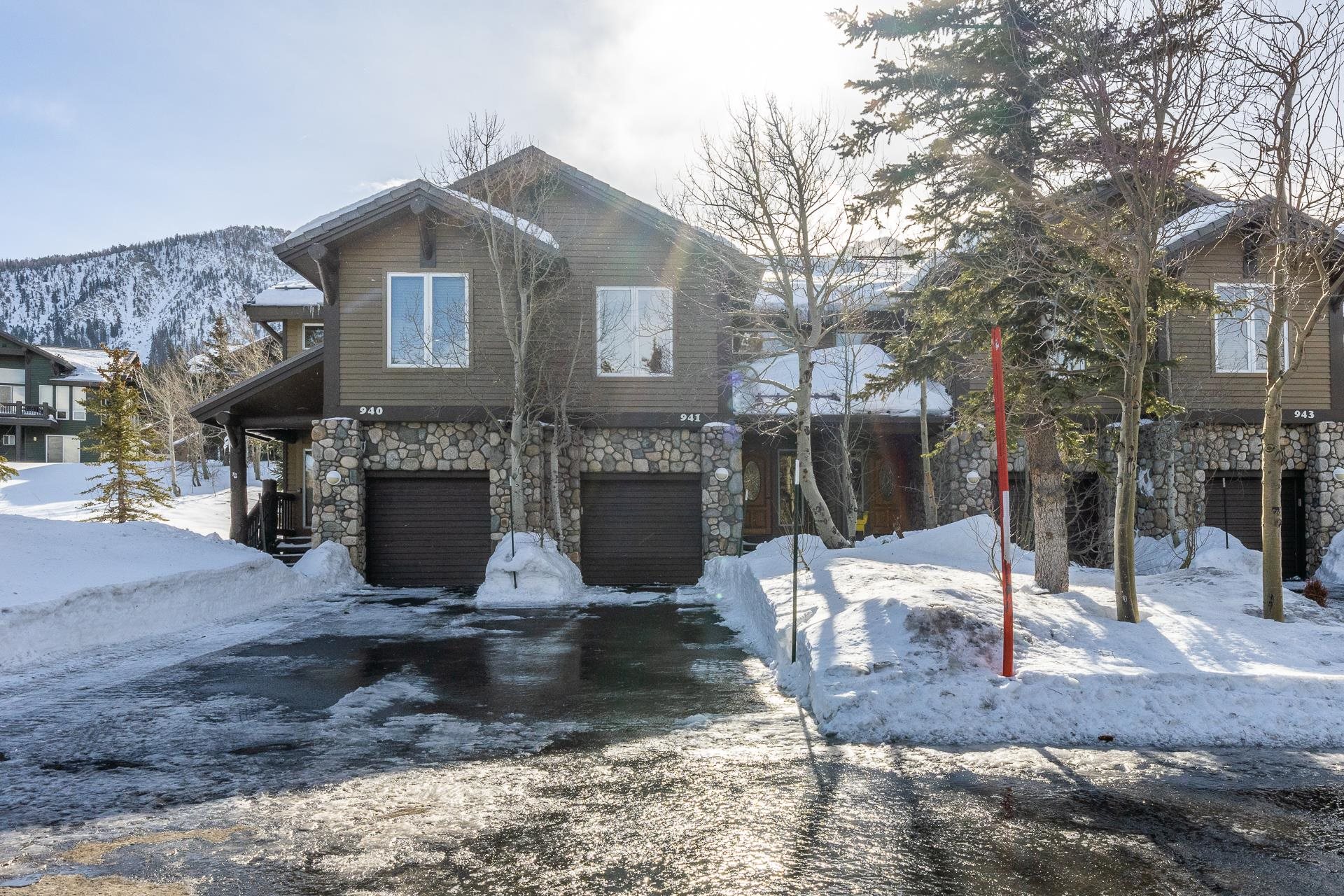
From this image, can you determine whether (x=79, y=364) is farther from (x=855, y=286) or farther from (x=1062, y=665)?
(x=1062, y=665)

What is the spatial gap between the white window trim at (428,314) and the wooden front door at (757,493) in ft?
25.2

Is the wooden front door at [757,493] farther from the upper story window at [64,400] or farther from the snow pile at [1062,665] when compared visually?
the upper story window at [64,400]

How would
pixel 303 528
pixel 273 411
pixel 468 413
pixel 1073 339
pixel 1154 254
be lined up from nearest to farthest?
pixel 1154 254 < pixel 1073 339 < pixel 468 413 < pixel 273 411 < pixel 303 528

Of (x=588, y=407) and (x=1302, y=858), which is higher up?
(x=588, y=407)

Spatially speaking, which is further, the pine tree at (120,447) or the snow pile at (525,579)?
the pine tree at (120,447)

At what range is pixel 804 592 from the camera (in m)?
10.8

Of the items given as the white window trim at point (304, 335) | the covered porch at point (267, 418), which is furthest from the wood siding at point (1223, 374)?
the white window trim at point (304, 335)

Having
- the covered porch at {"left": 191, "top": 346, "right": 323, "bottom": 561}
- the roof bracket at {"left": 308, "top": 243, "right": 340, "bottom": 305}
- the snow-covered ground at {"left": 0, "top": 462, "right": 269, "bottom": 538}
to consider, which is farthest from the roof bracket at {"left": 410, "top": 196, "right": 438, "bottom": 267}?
the snow-covered ground at {"left": 0, "top": 462, "right": 269, "bottom": 538}

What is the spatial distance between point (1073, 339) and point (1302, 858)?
23.3 feet

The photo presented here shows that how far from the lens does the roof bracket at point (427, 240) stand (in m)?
17.9

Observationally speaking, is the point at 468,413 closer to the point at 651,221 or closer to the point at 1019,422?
the point at 651,221

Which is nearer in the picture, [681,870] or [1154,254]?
[681,870]

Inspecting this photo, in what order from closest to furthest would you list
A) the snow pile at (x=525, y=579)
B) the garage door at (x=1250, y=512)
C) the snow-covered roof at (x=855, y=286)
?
the snow-covered roof at (x=855, y=286)
the snow pile at (x=525, y=579)
the garage door at (x=1250, y=512)

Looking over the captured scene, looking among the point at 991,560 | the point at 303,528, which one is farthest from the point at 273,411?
the point at 991,560
